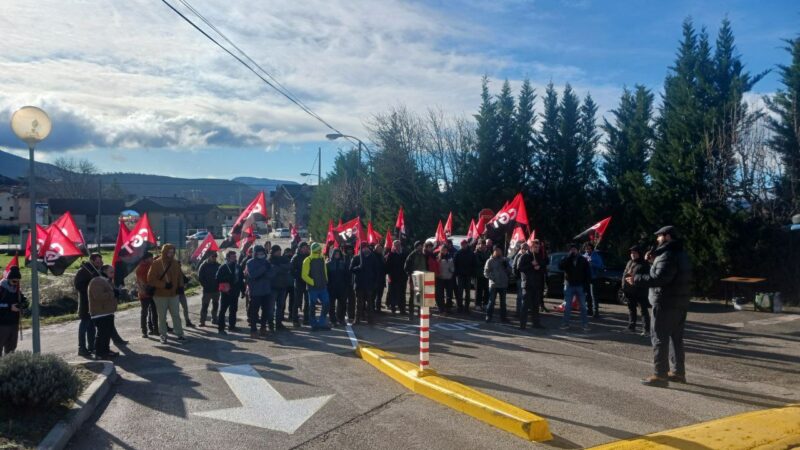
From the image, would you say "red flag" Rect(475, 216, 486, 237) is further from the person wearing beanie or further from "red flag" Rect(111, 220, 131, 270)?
"red flag" Rect(111, 220, 131, 270)

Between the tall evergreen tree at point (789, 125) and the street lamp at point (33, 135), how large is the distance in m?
20.1

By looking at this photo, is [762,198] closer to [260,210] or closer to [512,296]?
[512,296]

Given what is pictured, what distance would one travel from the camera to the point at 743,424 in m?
6.36

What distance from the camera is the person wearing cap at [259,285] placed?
1259 cm

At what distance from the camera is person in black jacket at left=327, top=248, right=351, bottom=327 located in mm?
13820

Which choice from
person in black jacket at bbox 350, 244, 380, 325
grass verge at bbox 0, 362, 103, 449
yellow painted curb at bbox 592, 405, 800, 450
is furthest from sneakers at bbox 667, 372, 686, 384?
person in black jacket at bbox 350, 244, 380, 325

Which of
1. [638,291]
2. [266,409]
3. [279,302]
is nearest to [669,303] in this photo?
[638,291]

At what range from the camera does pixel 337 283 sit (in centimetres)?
1386

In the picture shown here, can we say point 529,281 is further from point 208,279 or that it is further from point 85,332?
point 85,332

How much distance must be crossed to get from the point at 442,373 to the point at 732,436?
384cm

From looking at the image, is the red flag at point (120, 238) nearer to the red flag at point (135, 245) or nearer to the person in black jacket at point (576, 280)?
the red flag at point (135, 245)

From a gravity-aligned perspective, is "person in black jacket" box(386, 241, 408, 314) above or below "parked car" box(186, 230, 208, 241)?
below

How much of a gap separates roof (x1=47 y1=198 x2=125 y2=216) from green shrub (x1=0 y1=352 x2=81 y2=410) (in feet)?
214

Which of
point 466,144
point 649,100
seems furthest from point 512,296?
point 466,144
